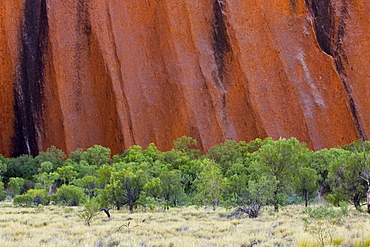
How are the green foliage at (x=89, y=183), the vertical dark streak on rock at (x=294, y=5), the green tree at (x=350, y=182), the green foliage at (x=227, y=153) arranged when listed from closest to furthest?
the green tree at (x=350, y=182) → the green foliage at (x=89, y=183) → the green foliage at (x=227, y=153) → the vertical dark streak on rock at (x=294, y=5)

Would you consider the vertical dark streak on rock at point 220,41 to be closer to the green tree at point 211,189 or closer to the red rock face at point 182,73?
the red rock face at point 182,73

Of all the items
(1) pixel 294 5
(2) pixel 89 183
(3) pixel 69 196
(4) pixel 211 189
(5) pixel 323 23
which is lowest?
(4) pixel 211 189

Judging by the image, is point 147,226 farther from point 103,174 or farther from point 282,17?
point 282,17

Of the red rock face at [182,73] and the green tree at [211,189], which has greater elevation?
the red rock face at [182,73]

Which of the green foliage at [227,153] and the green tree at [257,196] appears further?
the green foliage at [227,153]

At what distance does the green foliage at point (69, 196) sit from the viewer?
74.4 ft

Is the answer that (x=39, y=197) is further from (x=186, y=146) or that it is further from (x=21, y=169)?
(x=186, y=146)

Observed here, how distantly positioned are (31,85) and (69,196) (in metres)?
22.6

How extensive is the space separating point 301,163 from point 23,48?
1338 inches

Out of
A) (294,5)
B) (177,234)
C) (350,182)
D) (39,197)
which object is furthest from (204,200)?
(294,5)

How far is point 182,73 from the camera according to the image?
132 ft

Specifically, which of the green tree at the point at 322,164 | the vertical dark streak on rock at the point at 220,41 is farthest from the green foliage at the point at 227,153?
the vertical dark streak on rock at the point at 220,41

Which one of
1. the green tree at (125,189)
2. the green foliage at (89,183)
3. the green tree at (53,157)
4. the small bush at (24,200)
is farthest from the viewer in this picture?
the green tree at (53,157)

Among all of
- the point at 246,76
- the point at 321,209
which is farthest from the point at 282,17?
the point at 321,209
